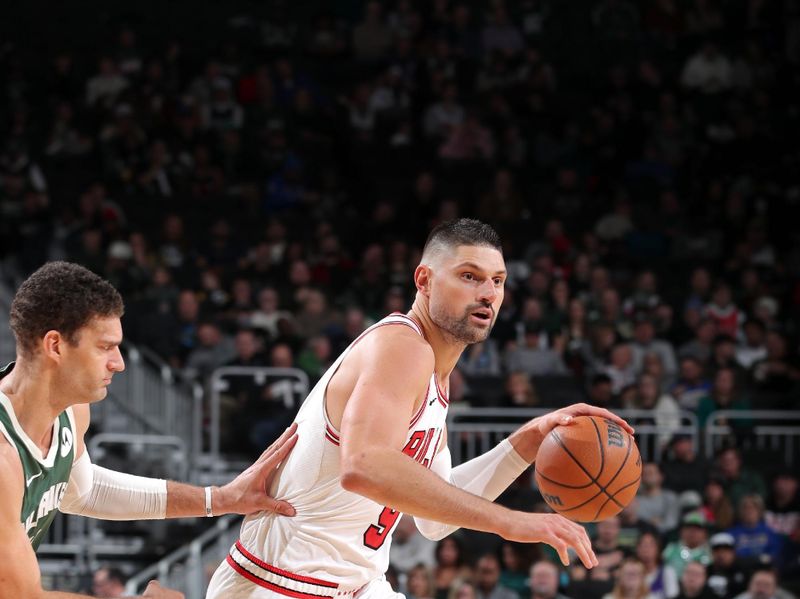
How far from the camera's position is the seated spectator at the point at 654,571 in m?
9.73

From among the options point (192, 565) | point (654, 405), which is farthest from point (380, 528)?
point (654, 405)

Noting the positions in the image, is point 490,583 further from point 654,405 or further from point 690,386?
point 690,386

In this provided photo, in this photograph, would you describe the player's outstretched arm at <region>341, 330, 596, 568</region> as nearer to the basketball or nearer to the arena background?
→ the basketball

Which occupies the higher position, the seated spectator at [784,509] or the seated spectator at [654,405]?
the seated spectator at [654,405]

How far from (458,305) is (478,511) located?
819mm

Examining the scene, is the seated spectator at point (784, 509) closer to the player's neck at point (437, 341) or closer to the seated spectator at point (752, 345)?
the seated spectator at point (752, 345)

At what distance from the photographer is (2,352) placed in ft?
39.3

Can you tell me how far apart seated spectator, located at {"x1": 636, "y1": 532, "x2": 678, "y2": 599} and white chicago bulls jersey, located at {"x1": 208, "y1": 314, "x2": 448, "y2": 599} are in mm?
5943

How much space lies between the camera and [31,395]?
367 centimetres

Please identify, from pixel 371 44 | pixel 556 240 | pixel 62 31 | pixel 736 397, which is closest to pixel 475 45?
pixel 371 44

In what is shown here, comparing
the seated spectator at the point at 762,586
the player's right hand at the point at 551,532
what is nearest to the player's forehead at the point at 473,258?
the player's right hand at the point at 551,532

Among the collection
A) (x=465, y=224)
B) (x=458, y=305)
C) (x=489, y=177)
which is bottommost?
(x=458, y=305)

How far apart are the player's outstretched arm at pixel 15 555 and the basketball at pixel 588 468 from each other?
4.79 ft

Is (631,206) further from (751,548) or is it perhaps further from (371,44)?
(751,548)
